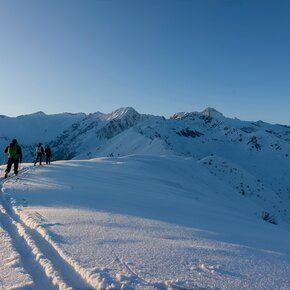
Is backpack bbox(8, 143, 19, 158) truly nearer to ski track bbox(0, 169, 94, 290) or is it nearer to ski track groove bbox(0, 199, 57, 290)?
ski track groove bbox(0, 199, 57, 290)

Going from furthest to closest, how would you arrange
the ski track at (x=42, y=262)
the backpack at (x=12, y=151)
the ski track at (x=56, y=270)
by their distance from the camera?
the backpack at (x=12, y=151)
the ski track at (x=42, y=262)
the ski track at (x=56, y=270)

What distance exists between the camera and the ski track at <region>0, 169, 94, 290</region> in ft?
14.1

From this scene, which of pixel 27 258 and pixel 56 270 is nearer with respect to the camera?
pixel 56 270

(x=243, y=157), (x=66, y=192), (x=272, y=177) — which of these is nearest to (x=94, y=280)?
(x=66, y=192)

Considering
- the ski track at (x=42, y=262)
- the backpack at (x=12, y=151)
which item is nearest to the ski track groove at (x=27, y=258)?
the ski track at (x=42, y=262)

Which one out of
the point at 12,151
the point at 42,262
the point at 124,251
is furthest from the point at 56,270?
the point at 12,151

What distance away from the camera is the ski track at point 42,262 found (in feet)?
14.1

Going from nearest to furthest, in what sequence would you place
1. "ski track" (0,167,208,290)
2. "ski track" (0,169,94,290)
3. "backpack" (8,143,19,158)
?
"ski track" (0,167,208,290) → "ski track" (0,169,94,290) → "backpack" (8,143,19,158)

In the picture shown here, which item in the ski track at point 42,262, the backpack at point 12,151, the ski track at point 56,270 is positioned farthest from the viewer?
the backpack at point 12,151

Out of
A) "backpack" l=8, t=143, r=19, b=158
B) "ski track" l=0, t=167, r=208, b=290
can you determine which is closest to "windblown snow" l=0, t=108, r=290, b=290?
"ski track" l=0, t=167, r=208, b=290

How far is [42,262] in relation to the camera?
16.4 ft

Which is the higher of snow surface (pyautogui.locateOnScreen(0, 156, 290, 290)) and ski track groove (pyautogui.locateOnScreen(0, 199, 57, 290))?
snow surface (pyautogui.locateOnScreen(0, 156, 290, 290))

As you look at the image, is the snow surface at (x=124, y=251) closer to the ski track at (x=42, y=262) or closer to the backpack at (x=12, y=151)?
the ski track at (x=42, y=262)

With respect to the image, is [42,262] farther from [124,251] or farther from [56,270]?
[124,251]
